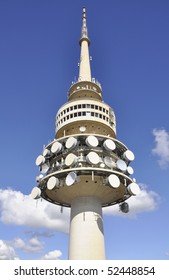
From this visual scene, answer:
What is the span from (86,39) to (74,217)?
35.1 metres

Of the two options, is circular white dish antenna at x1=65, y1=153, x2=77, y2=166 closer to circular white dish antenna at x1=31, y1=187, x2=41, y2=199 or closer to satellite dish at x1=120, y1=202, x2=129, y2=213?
circular white dish antenna at x1=31, y1=187, x2=41, y2=199

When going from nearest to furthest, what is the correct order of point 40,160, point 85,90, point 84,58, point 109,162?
point 109,162 < point 40,160 < point 85,90 < point 84,58

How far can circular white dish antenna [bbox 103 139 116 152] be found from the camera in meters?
37.0

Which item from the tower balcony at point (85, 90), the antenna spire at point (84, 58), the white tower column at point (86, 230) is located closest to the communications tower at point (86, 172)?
the white tower column at point (86, 230)

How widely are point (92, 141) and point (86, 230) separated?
11.1 metres

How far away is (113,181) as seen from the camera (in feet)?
114

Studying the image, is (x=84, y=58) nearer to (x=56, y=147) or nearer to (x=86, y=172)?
(x=56, y=147)

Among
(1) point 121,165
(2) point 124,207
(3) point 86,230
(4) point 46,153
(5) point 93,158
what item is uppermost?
(4) point 46,153

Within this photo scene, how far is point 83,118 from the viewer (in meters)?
40.4

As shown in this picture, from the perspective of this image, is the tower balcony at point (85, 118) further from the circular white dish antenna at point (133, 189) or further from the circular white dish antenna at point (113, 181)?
the circular white dish antenna at point (133, 189)

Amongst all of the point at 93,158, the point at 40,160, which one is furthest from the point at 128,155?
the point at 40,160

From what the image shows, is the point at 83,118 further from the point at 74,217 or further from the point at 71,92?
the point at 74,217
